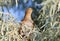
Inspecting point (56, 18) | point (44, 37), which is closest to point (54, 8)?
point (56, 18)

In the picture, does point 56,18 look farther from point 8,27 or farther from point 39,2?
point 8,27

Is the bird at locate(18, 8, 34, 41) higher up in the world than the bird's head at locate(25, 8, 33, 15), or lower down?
lower down

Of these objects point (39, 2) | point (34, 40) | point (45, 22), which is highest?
point (39, 2)

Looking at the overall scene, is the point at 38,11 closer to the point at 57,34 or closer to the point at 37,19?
the point at 37,19

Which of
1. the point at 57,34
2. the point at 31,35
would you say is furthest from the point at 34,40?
the point at 57,34

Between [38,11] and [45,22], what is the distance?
0.29 feet

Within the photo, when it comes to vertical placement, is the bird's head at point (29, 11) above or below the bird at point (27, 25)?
above

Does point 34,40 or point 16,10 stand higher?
point 16,10

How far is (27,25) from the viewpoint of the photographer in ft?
3.47

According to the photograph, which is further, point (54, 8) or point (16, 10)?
point (16, 10)

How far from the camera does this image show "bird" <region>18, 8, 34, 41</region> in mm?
1025

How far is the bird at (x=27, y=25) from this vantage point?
3.36 feet

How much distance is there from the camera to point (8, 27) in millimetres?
990

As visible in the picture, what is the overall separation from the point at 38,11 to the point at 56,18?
0.43 feet
